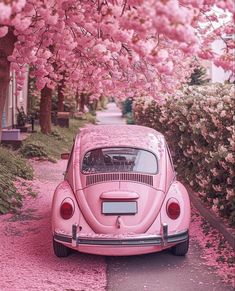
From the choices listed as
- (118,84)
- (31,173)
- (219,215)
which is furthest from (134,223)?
(31,173)

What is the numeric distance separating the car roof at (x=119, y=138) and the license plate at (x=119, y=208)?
113 cm

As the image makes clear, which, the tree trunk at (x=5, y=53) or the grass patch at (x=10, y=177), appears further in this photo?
the grass patch at (x=10, y=177)

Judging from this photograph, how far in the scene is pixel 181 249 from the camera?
6.87 meters

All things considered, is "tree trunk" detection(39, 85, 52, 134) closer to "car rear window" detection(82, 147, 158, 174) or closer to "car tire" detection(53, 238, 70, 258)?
"car rear window" detection(82, 147, 158, 174)

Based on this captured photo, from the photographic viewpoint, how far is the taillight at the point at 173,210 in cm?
656

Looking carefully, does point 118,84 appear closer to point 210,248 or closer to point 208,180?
point 208,180

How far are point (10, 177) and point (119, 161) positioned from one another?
17.3ft

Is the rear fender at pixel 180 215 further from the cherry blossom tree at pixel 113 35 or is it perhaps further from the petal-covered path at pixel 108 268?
the cherry blossom tree at pixel 113 35

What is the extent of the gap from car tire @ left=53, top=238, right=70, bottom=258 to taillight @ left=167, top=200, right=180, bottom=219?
56.7 inches

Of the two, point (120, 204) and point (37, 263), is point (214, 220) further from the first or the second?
point (37, 263)

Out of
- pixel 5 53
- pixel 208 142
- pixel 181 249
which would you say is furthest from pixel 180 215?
pixel 5 53

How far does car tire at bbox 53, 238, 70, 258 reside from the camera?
679 centimetres

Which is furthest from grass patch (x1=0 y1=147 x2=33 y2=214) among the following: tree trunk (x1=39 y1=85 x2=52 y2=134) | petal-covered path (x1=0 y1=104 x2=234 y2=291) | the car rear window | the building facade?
the building facade

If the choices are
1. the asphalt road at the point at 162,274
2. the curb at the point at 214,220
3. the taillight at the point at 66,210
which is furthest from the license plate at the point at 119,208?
the curb at the point at 214,220
